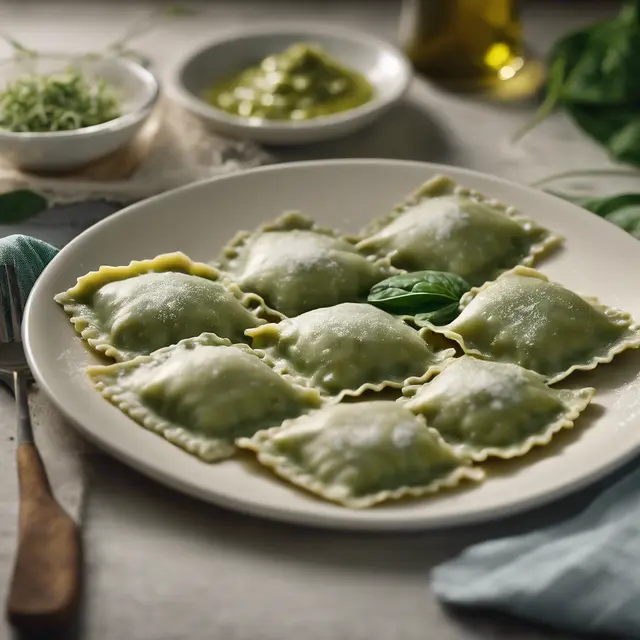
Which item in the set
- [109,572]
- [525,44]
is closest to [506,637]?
[109,572]

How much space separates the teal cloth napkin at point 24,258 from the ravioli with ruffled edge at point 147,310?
18cm

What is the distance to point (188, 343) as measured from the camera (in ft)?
8.16

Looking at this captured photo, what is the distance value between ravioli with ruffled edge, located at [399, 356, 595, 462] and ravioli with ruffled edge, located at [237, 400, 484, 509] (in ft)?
0.24

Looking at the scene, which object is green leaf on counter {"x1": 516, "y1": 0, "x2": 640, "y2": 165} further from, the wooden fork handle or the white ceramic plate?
the wooden fork handle

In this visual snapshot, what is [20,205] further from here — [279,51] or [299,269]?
[279,51]

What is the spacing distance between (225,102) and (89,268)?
5.23ft

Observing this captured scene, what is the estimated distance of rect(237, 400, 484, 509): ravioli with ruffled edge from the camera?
2.06 metres

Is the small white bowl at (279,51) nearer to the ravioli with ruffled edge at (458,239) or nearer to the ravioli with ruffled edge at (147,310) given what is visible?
the ravioli with ruffled edge at (458,239)

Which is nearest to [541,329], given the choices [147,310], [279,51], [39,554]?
Result: [147,310]

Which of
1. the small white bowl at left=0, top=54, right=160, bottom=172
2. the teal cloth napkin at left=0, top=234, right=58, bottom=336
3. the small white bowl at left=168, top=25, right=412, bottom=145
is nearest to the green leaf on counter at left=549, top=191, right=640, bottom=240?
the small white bowl at left=168, top=25, right=412, bottom=145

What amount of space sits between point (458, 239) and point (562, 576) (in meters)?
1.36

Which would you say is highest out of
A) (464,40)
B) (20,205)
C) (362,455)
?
(464,40)

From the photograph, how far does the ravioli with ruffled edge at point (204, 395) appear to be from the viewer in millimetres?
2229

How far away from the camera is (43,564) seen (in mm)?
1891
